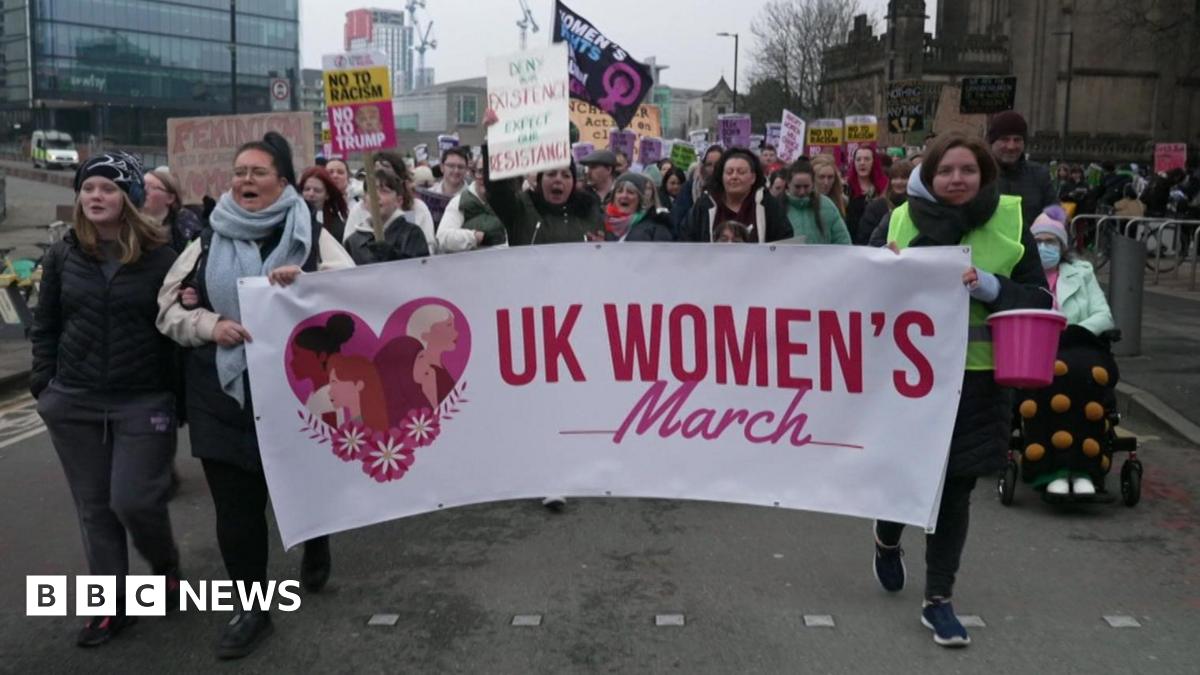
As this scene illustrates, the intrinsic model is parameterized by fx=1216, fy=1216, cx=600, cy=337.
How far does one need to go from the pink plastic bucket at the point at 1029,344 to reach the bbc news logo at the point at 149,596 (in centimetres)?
290

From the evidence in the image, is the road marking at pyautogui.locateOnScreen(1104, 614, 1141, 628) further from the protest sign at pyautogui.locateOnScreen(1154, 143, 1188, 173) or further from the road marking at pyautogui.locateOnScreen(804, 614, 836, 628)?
the protest sign at pyautogui.locateOnScreen(1154, 143, 1188, 173)

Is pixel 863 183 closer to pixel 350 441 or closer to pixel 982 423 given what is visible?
Result: pixel 982 423

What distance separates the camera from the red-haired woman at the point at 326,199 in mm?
6566

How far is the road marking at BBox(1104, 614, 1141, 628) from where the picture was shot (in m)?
4.77

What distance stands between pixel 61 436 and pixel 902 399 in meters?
3.18

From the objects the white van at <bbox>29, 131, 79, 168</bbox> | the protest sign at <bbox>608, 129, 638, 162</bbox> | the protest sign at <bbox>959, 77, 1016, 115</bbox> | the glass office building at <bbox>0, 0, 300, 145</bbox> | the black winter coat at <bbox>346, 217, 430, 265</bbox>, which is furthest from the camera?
the glass office building at <bbox>0, 0, 300, 145</bbox>

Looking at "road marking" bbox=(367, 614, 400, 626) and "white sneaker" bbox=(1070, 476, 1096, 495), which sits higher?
"white sneaker" bbox=(1070, 476, 1096, 495)

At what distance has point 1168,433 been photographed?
8.41 m

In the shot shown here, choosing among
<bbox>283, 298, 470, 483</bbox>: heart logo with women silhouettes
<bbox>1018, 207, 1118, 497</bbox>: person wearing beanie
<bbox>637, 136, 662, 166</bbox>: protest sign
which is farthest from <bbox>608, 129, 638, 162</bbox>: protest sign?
<bbox>283, 298, 470, 483</bbox>: heart logo with women silhouettes

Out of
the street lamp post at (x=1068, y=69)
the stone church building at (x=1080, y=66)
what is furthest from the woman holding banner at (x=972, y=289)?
the street lamp post at (x=1068, y=69)

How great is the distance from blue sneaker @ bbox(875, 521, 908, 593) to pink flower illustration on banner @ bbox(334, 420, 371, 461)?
85.0 inches

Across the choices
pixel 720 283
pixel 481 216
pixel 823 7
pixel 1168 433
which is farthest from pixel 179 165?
pixel 823 7

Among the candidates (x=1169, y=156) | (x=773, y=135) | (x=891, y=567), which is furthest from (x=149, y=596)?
(x=1169, y=156)

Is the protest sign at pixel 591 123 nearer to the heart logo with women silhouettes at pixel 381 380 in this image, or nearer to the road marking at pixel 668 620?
the heart logo with women silhouettes at pixel 381 380
